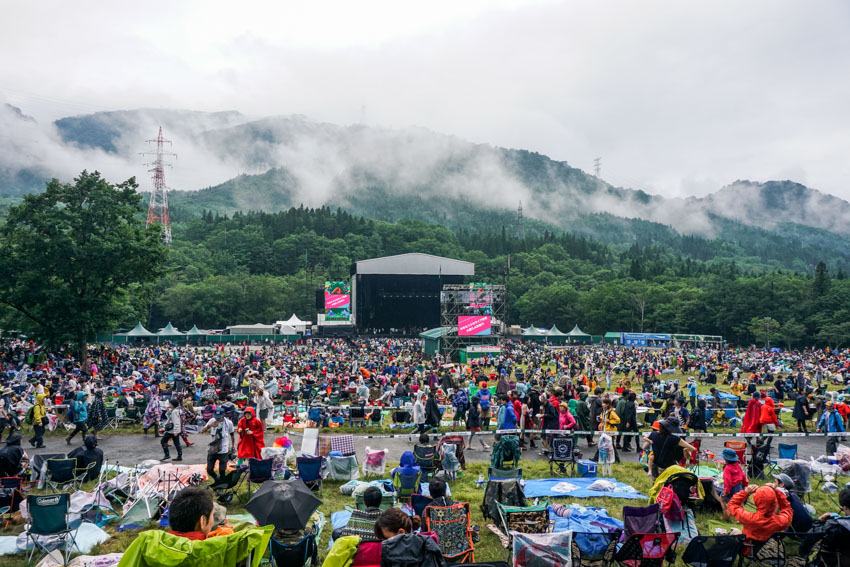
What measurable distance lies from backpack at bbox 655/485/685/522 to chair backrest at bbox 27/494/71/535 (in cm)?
622

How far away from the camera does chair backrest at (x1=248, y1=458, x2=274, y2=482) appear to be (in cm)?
777

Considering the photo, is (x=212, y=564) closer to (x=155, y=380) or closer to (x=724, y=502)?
(x=724, y=502)

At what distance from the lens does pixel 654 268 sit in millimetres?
92062

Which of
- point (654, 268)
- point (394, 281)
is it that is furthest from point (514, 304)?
point (394, 281)

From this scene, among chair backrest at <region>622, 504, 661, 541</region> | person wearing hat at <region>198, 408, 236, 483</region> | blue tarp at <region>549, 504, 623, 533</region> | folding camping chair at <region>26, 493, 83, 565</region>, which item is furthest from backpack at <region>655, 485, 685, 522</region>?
folding camping chair at <region>26, 493, 83, 565</region>

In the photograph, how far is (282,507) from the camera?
17.9 ft

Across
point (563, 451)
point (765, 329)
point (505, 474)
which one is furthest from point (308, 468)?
point (765, 329)

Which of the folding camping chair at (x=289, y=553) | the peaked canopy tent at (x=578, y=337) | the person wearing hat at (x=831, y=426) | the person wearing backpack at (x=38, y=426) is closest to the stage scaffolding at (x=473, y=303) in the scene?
the peaked canopy tent at (x=578, y=337)

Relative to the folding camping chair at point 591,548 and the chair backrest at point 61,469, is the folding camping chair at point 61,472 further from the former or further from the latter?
the folding camping chair at point 591,548

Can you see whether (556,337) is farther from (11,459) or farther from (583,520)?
(11,459)

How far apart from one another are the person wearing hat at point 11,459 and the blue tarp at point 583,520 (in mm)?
7411

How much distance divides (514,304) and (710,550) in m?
81.4

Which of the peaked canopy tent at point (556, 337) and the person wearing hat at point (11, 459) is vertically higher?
the person wearing hat at point (11, 459)

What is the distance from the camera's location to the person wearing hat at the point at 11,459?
786 centimetres
